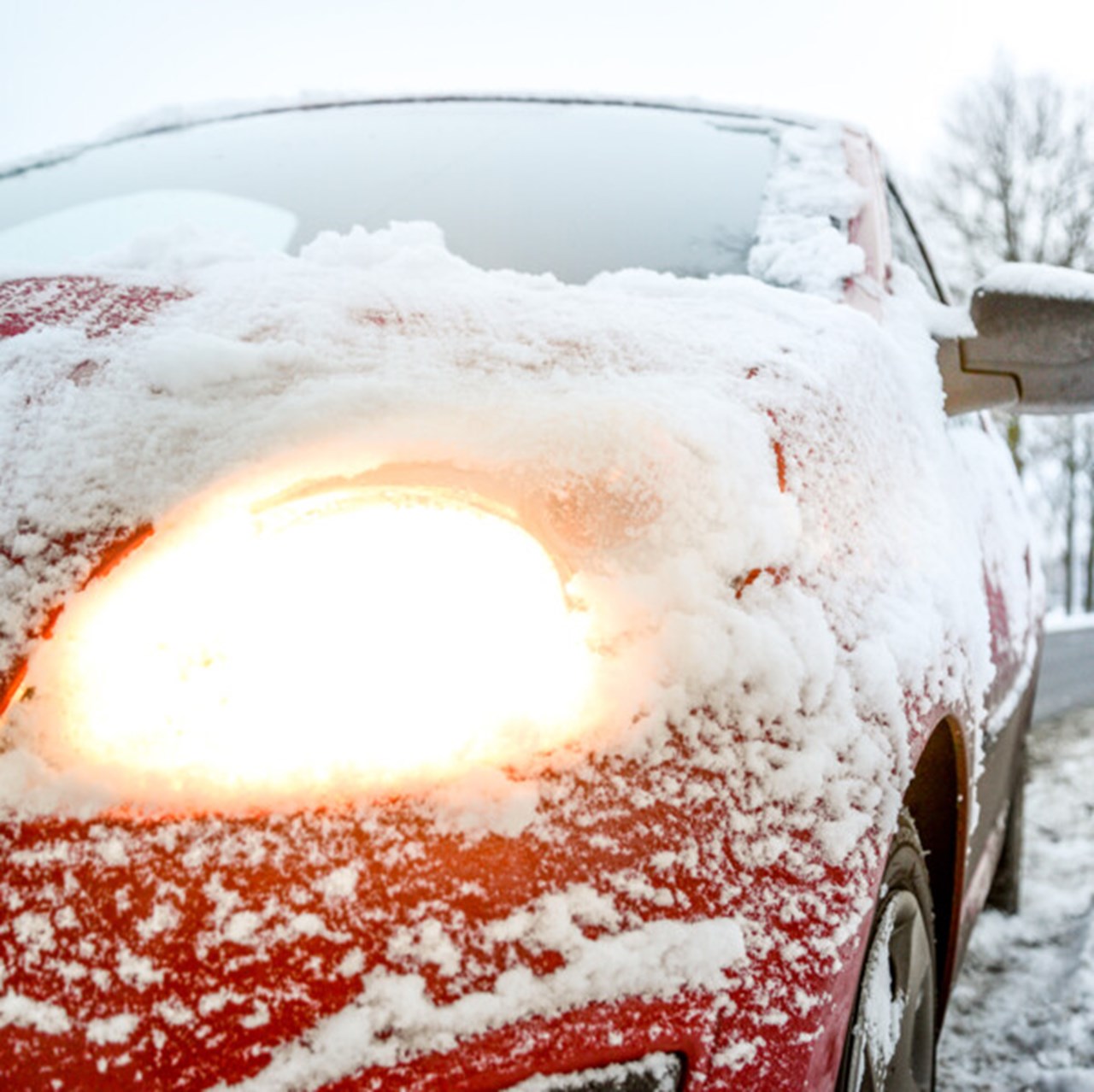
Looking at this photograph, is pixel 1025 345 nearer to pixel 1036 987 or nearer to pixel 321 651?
pixel 321 651

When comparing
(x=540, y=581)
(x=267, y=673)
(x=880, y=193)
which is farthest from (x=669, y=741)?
(x=880, y=193)

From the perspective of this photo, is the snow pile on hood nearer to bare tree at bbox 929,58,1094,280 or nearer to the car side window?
the car side window

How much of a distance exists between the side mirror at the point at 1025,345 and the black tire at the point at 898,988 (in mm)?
777

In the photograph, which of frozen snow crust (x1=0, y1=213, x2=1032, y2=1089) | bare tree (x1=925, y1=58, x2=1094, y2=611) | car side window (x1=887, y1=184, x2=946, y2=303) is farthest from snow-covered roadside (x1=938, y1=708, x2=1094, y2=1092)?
bare tree (x1=925, y1=58, x2=1094, y2=611)

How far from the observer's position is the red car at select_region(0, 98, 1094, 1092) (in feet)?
2.53

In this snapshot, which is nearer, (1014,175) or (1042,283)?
(1042,283)

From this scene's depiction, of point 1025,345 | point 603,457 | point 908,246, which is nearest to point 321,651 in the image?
point 603,457

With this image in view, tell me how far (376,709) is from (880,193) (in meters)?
1.68

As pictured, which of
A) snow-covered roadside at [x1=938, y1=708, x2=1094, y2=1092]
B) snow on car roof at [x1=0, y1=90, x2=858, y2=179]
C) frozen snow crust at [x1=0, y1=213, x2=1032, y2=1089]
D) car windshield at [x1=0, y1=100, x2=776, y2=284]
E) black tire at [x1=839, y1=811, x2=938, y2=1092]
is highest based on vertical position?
snow on car roof at [x1=0, y1=90, x2=858, y2=179]

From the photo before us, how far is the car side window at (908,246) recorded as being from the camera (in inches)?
91.9

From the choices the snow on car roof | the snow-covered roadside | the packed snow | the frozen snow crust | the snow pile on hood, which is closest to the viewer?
the frozen snow crust

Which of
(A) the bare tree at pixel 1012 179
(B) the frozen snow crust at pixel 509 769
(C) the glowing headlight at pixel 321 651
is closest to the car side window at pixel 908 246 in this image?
(B) the frozen snow crust at pixel 509 769

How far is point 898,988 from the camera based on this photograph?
4.35ft

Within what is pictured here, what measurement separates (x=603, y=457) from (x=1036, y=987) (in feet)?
7.67
